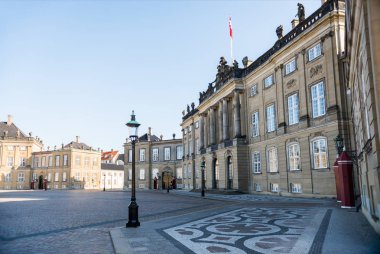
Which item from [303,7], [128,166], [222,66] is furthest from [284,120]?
[128,166]

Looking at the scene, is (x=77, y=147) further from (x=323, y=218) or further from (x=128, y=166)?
(x=323, y=218)

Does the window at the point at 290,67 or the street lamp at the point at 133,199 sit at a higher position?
the window at the point at 290,67

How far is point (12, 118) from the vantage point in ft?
287

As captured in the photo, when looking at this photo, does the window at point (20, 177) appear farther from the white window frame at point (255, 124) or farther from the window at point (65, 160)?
the white window frame at point (255, 124)

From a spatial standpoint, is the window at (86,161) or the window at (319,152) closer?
the window at (319,152)

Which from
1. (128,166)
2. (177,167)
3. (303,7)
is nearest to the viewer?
(303,7)

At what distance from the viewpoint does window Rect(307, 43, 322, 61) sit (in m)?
24.6

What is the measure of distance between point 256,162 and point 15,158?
7142 centimetres

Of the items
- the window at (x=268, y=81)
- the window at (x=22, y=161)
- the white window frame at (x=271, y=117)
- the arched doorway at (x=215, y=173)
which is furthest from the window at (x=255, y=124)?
the window at (x=22, y=161)

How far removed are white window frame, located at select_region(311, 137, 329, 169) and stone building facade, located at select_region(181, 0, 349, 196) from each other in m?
0.08

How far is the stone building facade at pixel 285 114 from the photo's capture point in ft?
75.4

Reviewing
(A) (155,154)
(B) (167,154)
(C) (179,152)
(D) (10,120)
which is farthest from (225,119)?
(D) (10,120)

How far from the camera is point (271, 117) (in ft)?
102

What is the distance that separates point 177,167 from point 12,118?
5304 cm
